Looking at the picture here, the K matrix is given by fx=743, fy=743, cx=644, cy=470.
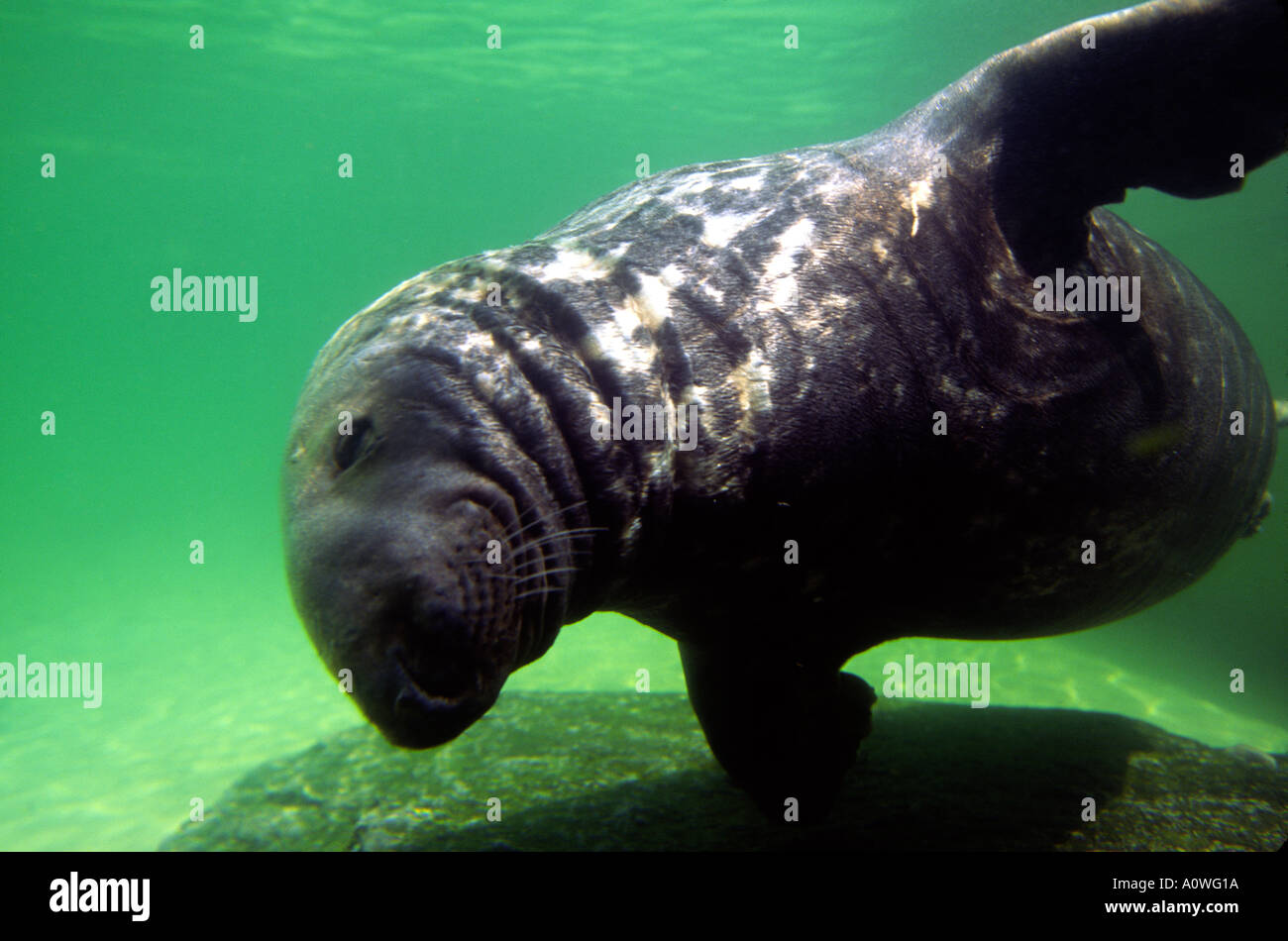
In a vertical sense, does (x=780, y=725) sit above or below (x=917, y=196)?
below

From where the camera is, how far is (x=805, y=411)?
256cm

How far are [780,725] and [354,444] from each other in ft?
7.17

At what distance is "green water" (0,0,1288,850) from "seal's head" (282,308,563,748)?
25.9ft

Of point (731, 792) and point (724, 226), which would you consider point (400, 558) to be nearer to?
point (724, 226)

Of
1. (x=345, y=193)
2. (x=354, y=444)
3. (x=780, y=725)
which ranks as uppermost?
(x=345, y=193)

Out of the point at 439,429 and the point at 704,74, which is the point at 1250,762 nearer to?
the point at 439,429

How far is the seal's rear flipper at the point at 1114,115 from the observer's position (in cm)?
295

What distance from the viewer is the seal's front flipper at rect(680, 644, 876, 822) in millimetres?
3258

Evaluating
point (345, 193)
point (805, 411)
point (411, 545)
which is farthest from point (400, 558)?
point (345, 193)

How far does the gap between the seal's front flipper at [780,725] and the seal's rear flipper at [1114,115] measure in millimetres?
1996

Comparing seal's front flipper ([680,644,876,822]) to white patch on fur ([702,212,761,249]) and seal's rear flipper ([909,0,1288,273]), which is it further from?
seal's rear flipper ([909,0,1288,273])

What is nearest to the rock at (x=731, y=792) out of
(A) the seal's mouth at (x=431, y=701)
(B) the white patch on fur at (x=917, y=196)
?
(A) the seal's mouth at (x=431, y=701)

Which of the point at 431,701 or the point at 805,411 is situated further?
the point at 805,411

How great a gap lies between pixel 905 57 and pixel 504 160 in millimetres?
34562
